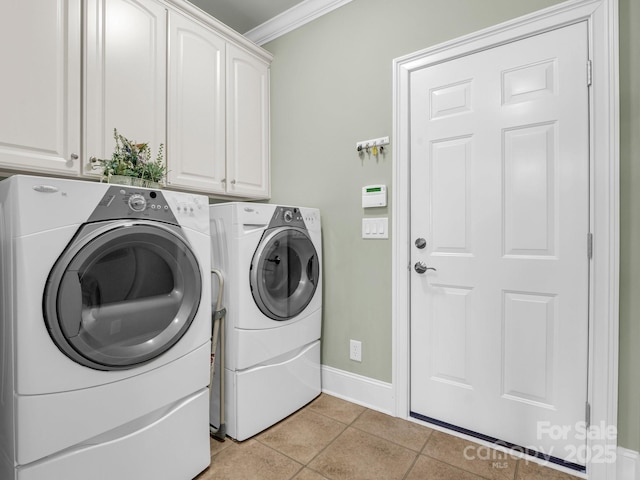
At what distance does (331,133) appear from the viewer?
2229mm

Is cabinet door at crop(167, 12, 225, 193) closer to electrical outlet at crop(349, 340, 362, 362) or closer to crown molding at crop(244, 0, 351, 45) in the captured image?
crown molding at crop(244, 0, 351, 45)

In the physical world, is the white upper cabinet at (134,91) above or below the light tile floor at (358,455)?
above

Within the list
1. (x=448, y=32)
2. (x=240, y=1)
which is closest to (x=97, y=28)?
(x=240, y=1)

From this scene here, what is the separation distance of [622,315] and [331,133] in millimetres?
1763

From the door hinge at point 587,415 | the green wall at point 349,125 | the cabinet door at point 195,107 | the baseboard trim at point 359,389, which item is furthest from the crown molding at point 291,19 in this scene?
the door hinge at point 587,415

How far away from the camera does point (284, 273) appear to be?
1979mm

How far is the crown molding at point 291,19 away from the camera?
2.23m

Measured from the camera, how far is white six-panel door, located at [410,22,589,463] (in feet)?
4.97

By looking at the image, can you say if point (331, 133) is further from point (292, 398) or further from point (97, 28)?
point (292, 398)

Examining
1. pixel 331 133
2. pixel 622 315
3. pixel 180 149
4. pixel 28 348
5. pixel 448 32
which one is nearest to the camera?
pixel 28 348

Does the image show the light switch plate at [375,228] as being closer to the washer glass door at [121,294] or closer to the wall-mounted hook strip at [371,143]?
the wall-mounted hook strip at [371,143]

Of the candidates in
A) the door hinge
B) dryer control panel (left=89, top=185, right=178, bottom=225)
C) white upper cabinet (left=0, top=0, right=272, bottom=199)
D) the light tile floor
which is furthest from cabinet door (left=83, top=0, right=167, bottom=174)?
the door hinge

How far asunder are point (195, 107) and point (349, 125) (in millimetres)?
949

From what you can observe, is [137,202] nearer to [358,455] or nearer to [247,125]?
[247,125]
